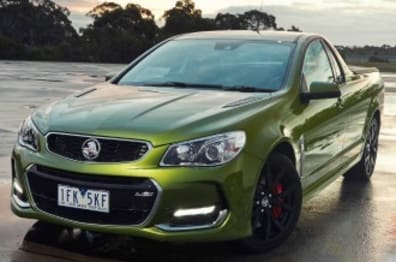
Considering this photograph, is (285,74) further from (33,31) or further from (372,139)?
(33,31)

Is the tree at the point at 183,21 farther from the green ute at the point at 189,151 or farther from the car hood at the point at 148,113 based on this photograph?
the car hood at the point at 148,113

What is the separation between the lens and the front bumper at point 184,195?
4172 millimetres

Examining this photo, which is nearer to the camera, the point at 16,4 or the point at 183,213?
the point at 183,213

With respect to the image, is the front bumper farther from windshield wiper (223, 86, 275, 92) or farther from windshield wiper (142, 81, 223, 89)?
windshield wiper (142, 81, 223, 89)

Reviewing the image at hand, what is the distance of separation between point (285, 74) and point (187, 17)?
42223 millimetres

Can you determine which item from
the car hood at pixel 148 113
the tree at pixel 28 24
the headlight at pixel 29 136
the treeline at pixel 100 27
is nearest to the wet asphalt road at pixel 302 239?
the headlight at pixel 29 136

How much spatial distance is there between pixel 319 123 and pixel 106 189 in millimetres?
2063

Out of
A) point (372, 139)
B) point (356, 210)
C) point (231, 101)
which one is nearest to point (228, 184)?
point (231, 101)

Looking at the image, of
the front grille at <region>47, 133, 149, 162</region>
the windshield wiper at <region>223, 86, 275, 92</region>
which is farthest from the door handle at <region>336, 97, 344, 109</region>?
the front grille at <region>47, 133, 149, 162</region>

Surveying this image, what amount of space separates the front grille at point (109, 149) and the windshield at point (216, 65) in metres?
1.32

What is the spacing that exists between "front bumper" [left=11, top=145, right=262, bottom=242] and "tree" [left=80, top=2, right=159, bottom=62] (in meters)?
38.2

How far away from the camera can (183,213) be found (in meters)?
4.26

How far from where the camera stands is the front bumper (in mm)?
4172

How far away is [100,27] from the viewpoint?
49.1 m
